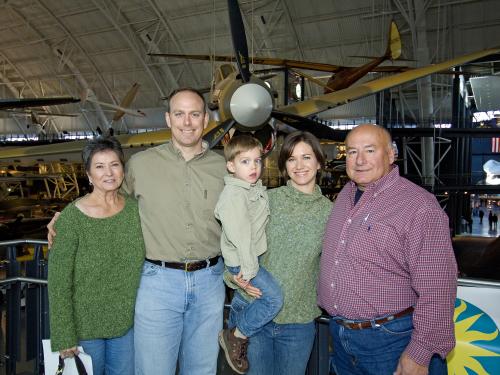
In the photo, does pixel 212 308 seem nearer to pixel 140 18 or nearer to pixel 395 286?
pixel 395 286

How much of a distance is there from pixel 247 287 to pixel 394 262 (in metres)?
0.76

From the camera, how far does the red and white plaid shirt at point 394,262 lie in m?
1.66

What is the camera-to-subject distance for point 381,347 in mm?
1840

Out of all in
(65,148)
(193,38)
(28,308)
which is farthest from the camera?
(193,38)

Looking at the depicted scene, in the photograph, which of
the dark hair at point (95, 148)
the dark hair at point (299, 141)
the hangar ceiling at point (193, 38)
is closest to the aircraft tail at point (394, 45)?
the hangar ceiling at point (193, 38)

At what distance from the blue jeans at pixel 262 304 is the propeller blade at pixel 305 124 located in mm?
5594

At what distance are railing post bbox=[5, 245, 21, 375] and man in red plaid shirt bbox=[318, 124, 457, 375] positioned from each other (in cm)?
233

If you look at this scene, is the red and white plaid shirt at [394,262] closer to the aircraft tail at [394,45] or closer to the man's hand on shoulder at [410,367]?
the man's hand on shoulder at [410,367]

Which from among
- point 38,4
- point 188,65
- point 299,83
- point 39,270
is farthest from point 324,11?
point 39,270

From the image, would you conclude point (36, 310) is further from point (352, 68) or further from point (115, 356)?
point (352, 68)

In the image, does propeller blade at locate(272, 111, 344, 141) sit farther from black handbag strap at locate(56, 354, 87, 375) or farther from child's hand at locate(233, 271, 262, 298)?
black handbag strap at locate(56, 354, 87, 375)

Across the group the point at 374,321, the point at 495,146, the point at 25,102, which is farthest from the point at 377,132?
the point at 495,146

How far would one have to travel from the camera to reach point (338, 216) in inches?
79.0

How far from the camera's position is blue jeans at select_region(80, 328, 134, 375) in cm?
224
